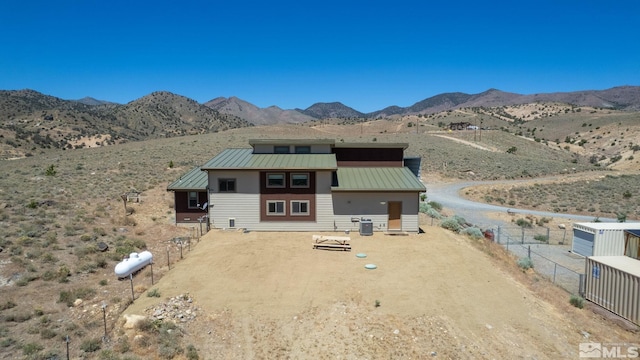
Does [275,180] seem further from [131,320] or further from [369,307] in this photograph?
[131,320]

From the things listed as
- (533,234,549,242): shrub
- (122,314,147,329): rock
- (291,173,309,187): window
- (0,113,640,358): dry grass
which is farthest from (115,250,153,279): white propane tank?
(533,234,549,242): shrub

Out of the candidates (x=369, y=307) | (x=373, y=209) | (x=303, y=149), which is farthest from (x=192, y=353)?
(x=303, y=149)

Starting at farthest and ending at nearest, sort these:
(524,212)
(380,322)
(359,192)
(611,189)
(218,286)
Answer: (611,189), (524,212), (359,192), (218,286), (380,322)

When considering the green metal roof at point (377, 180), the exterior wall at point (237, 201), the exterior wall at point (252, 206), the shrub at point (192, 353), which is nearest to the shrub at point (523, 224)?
the green metal roof at point (377, 180)

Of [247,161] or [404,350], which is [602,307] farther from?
[247,161]

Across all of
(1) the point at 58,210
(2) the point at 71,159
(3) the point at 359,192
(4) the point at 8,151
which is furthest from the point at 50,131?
(3) the point at 359,192
